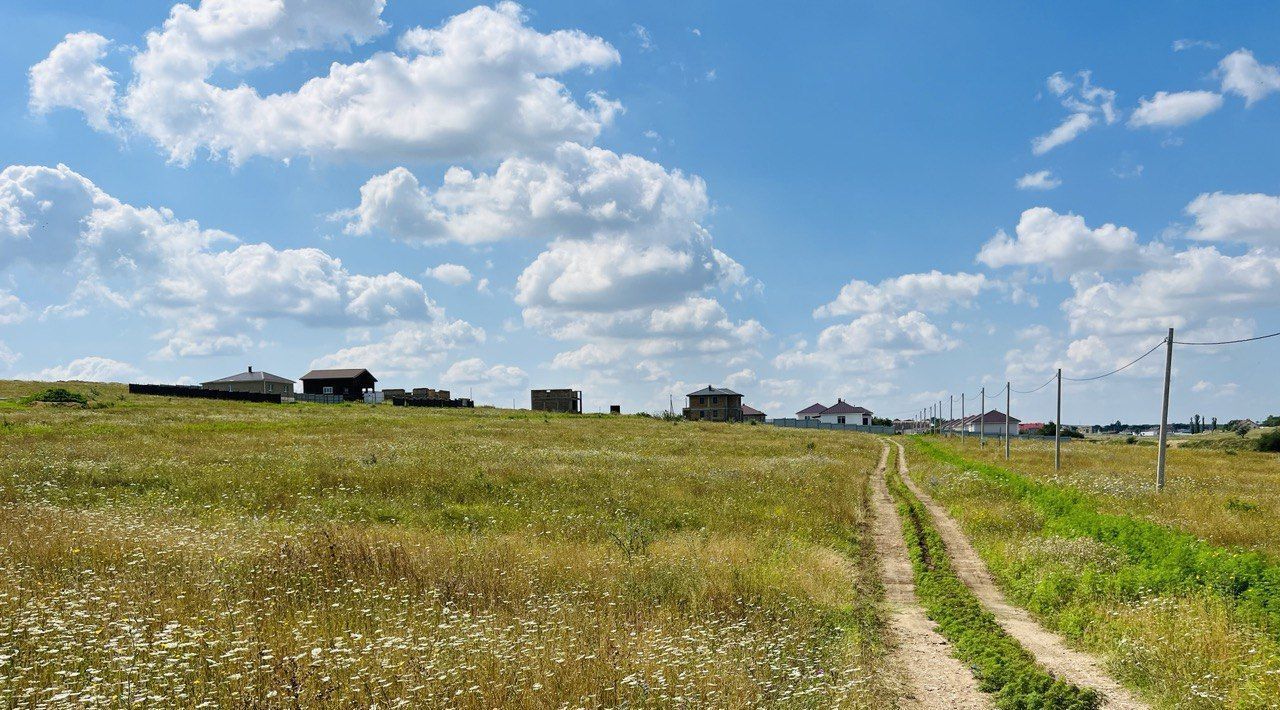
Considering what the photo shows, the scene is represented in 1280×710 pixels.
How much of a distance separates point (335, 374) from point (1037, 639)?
110 m

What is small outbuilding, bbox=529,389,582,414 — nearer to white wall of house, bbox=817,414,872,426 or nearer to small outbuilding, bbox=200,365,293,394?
small outbuilding, bbox=200,365,293,394

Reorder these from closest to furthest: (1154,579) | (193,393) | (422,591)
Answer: (422,591), (1154,579), (193,393)

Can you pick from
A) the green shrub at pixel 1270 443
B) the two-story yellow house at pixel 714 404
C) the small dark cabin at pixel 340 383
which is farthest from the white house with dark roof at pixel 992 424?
the small dark cabin at pixel 340 383

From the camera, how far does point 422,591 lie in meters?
9.59

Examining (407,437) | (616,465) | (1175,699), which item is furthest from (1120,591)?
(407,437)

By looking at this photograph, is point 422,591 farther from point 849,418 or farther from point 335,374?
point 849,418

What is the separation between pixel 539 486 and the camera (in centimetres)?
2162

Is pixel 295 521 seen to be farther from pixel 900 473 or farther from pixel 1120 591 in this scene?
pixel 900 473

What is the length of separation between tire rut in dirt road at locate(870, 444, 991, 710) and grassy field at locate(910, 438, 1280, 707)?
1.65 m

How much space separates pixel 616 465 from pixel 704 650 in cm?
2270

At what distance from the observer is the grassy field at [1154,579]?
25.2ft

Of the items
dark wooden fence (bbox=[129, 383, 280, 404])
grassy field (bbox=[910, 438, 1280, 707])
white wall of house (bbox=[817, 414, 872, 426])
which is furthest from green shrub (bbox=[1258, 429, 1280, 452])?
dark wooden fence (bbox=[129, 383, 280, 404])

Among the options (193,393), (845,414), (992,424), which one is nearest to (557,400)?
(193,393)

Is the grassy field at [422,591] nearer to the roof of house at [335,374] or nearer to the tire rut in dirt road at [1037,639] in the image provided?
the tire rut in dirt road at [1037,639]
